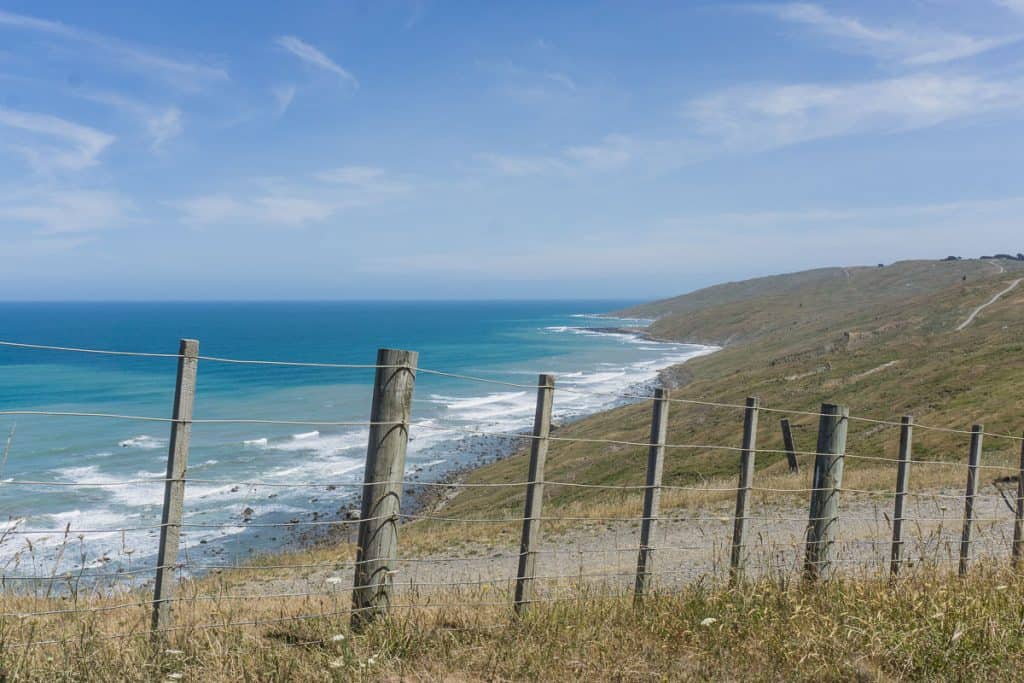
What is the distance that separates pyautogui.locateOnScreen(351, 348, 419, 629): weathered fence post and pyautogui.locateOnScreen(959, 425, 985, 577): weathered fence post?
5.05m

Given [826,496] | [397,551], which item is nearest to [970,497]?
[826,496]

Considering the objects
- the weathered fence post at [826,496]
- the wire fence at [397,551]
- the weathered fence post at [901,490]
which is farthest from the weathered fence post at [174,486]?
the weathered fence post at [901,490]

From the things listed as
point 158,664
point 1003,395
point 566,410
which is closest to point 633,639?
point 158,664

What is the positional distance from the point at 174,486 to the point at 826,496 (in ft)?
17.4

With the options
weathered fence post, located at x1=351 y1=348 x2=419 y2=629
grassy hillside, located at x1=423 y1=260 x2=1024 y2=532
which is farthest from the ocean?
grassy hillside, located at x1=423 y1=260 x2=1024 y2=532

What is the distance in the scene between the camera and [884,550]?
1018cm

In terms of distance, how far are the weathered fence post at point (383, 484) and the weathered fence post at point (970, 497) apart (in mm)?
5048

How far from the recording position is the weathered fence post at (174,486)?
15.7 ft

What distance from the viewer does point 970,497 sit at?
7594 millimetres

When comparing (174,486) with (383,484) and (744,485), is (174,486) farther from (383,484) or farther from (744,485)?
(744,485)

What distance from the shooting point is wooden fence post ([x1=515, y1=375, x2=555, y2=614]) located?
5.65 metres

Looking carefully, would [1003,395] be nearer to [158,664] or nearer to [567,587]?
[567,587]

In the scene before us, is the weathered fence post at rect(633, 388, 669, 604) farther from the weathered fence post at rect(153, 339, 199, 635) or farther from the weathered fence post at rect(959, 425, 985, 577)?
the weathered fence post at rect(153, 339, 199, 635)

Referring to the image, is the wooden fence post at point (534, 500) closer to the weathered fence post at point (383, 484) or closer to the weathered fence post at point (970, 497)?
the weathered fence post at point (383, 484)
